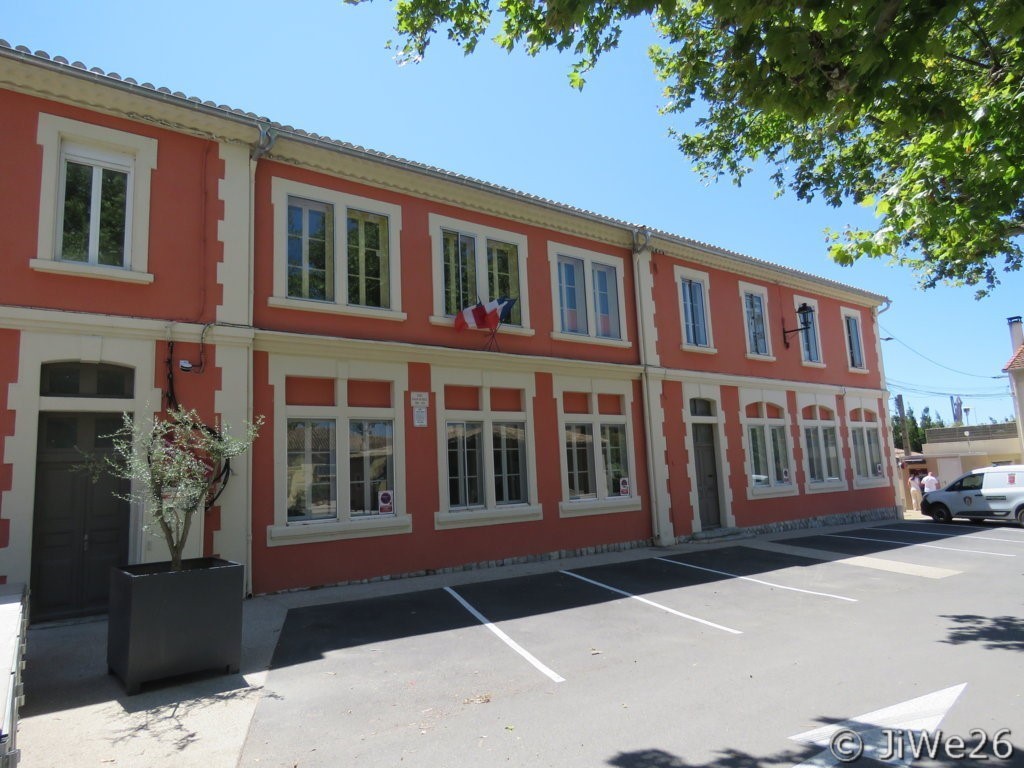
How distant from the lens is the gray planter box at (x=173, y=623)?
203 inches

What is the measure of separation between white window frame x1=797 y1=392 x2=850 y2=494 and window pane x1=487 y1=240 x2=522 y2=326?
964cm

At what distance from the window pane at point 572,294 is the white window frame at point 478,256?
1.06 m

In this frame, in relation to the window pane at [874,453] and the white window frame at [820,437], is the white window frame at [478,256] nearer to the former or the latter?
the white window frame at [820,437]

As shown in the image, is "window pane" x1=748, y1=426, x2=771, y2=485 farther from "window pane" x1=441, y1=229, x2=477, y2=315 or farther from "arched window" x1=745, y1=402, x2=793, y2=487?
"window pane" x1=441, y1=229, x2=477, y2=315

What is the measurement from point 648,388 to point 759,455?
4513 mm

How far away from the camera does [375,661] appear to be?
19.7 feet

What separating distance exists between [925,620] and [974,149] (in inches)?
211

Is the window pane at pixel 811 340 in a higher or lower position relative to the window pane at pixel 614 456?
higher

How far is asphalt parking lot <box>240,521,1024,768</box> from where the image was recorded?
4160 mm

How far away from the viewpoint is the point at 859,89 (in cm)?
493

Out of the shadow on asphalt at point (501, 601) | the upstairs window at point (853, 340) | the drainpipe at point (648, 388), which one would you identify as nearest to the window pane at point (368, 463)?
the shadow on asphalt at point (501, 601)

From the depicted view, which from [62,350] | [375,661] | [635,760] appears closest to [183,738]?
[375,661]

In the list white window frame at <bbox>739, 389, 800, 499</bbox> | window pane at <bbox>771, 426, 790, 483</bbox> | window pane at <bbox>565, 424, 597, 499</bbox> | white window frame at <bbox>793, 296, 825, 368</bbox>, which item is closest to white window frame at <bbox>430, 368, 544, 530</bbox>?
window pane at <bbox>565, 424, 597, 499</bbox>

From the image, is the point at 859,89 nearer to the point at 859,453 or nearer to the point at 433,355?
the point at 433,355
